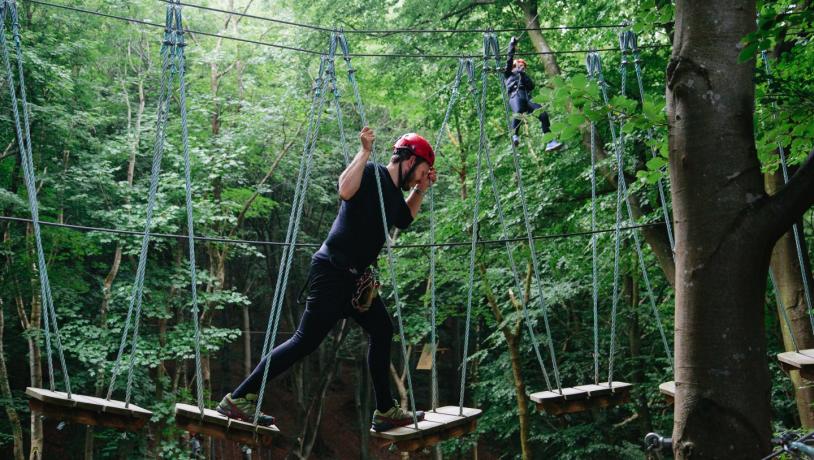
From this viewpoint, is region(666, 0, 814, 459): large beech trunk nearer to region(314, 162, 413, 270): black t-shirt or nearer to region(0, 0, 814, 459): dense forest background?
region(314, 162, 413, 270): black t-shirt

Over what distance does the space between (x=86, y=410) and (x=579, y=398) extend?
6.67ft

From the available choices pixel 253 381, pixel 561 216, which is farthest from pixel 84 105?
pixel 253 381

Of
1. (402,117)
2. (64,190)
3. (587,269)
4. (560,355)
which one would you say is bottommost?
(560,355)

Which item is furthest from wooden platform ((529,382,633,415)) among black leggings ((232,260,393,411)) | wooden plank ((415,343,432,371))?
wooden plank ((415,343,432,371))

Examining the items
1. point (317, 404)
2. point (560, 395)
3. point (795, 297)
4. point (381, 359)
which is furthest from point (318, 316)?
point (317, 404)

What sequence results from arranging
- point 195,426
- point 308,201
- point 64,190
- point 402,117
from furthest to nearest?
point 308,201 → point 402,117 → point 64,190 → point 195,426

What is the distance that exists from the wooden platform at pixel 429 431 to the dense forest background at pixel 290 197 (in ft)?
8.08

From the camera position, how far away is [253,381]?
2.89 meters

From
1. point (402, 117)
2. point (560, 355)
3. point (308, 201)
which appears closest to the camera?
point (560, 355)

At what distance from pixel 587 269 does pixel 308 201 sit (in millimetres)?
6390

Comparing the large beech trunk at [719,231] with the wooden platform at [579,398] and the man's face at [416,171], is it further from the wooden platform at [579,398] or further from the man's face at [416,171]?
the wooden platform at [579,398]

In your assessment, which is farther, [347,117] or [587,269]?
[347,117]

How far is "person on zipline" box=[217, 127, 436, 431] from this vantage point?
280 cm

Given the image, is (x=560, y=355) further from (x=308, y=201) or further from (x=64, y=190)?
(x=64, y=190)
